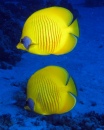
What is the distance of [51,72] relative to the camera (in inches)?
72.3

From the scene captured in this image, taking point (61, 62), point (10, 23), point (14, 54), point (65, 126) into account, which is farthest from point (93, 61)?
point (65, 126)

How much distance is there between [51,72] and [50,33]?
0.35 m

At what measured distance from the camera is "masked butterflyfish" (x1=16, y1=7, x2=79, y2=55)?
A: 162cm

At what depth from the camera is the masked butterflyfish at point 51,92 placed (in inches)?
69.2

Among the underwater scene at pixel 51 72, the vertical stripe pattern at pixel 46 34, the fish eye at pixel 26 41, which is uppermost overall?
the vertical stripe pattern at pixel 46 34

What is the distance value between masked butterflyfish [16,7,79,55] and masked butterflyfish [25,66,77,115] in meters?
0.22

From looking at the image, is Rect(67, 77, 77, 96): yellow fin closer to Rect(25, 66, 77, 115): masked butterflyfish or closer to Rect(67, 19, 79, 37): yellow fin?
Rect(25, 66, 77, 115): masked butterflyfish

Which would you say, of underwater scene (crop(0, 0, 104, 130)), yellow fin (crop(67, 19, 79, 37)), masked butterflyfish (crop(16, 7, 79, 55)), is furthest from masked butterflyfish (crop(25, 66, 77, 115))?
yellow fin (crop(67, 19, 79, 37))

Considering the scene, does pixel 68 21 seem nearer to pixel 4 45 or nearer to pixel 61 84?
pixel 61 84

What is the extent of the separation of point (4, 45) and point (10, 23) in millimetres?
1556

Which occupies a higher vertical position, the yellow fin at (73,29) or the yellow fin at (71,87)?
the yellow fin at (73,29)

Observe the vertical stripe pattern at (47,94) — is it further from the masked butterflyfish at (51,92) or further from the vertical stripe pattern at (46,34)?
the vertical stripe pattern at (46,34)

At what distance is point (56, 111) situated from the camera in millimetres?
1771

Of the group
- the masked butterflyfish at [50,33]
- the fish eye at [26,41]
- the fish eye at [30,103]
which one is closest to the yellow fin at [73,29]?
the masked butterflyfish at [50,33]
